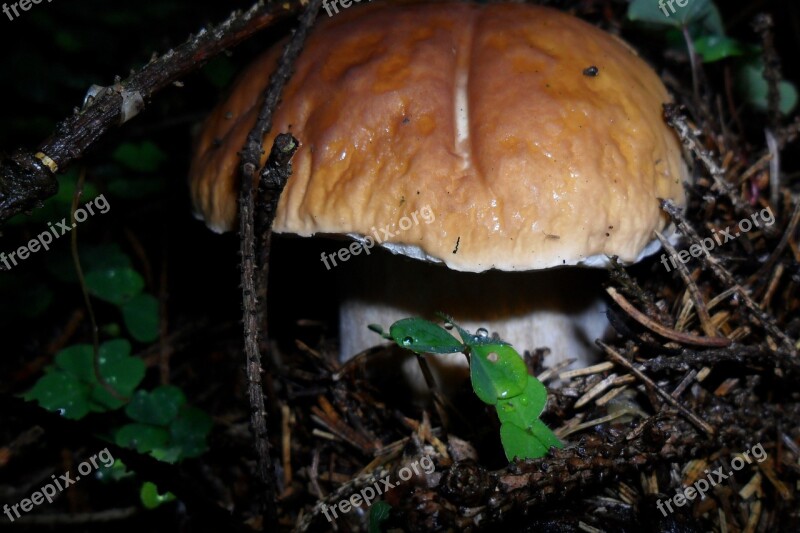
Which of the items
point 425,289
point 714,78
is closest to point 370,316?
point 425,289

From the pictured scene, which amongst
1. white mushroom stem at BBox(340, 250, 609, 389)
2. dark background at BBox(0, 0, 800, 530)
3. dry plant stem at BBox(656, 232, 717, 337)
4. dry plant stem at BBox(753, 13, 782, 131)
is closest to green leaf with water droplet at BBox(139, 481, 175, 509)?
dark background at BBox(0, 0, 800, 530)

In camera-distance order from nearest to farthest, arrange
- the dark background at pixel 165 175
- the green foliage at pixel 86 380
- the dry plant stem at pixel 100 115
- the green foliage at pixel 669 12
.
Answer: the dry plant stem at pixel 100 115, the green foliage at pixel 86 380, the green foliage at pixel 669 12, the dark background at pixel 165 175

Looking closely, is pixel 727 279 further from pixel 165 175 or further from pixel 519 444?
pixel 165 175

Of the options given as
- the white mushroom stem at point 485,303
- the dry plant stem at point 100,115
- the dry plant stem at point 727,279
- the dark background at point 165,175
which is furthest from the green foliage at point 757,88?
the dry plant stem at point 100,115

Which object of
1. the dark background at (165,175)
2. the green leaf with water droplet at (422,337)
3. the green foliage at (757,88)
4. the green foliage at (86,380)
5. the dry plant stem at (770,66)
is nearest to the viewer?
the green leaf with water droplet at (422,337)

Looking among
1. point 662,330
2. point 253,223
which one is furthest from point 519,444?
point 253,223

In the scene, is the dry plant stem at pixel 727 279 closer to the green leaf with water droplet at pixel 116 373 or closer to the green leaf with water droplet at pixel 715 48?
the green leaf with water droplet at pixel 715 48

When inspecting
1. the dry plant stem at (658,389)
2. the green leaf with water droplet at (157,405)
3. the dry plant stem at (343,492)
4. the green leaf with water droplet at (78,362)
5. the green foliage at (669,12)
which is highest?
the green foliage at (669,12)
